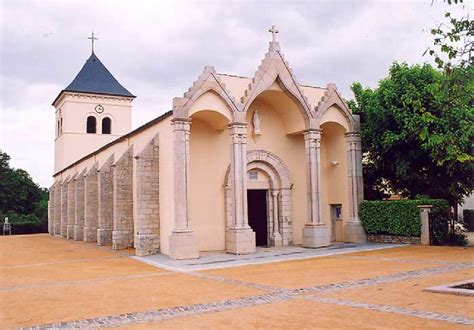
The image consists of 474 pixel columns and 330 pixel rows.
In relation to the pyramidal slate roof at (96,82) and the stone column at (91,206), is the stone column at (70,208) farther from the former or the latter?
the pyramidal slate roof at (96,82)

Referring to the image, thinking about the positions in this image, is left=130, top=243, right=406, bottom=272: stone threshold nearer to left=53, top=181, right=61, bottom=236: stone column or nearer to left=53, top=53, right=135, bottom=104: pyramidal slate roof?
left=53, top=181, right=61, bottom=236: stone column

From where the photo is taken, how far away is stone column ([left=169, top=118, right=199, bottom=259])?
1750 cm

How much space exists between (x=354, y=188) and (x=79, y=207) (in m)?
18.9

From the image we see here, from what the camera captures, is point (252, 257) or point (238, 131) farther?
point (238, 131)

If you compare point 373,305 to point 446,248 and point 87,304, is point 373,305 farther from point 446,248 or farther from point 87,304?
point 446,248

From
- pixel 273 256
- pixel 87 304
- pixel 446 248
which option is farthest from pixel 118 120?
pixel 87 304

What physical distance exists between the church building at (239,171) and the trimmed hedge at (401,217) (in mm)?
638

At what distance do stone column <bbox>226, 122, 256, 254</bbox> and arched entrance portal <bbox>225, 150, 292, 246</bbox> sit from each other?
205 cm

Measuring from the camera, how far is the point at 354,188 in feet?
73.8

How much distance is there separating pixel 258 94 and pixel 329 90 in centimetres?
414

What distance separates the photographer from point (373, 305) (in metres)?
8.75

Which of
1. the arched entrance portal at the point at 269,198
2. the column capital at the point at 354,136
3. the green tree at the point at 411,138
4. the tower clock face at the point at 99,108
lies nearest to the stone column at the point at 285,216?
the arched entrance portal at the point at 269,198

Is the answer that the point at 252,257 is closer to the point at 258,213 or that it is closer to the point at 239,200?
the point at 239,200

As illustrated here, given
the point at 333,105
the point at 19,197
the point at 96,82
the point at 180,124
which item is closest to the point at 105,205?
the point at 180,124
